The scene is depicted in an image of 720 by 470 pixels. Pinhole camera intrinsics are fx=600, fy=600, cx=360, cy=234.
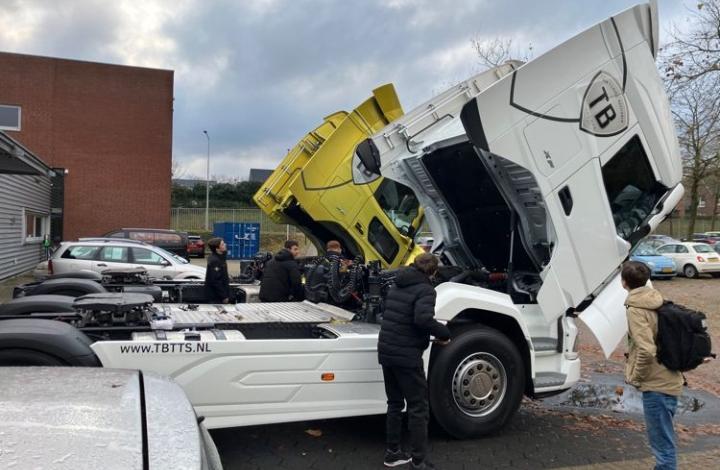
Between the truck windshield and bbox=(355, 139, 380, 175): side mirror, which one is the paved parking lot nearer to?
bbox=(355, 139, 380, 175): side mirror

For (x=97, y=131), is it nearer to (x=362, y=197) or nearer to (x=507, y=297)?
(x=362, y=197)

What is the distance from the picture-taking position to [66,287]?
26.3ft

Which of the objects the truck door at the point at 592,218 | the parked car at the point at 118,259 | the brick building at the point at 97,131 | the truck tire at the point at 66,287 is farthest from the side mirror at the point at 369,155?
the brick building at the point at 97,131

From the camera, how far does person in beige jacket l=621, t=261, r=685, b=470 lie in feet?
13.0

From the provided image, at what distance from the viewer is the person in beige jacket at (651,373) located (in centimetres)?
396

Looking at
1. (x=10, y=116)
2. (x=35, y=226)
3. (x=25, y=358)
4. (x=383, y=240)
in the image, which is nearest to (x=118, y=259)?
(x=383, y=240)

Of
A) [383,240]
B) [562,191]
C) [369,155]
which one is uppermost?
[369,155]

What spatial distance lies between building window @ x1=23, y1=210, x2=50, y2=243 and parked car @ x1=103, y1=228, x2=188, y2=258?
2.46 metres

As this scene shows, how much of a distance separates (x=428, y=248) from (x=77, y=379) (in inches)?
247

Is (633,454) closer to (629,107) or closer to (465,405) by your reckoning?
(465,405)

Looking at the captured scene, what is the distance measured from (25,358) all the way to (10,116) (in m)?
29.7

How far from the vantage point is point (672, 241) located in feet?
79.8

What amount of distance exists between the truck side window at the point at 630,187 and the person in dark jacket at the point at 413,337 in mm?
2116

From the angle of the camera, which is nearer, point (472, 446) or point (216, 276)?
point (472, 446)
